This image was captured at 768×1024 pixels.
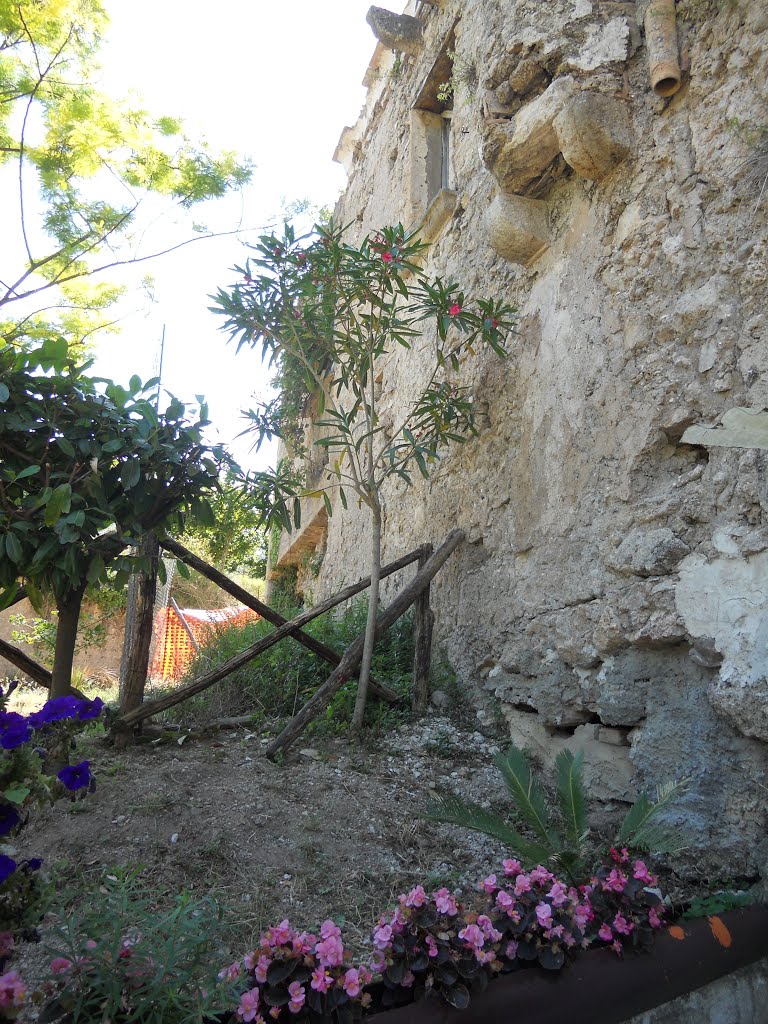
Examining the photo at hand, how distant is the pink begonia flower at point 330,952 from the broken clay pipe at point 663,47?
3.34m

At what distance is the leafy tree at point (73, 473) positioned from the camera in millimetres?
2715


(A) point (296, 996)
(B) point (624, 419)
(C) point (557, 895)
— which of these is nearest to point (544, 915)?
(C) point (557, 895)

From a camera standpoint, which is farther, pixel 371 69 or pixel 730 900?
pixel 371 69

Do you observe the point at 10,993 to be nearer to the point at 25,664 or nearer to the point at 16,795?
the point at 16,795

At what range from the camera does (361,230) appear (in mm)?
7742

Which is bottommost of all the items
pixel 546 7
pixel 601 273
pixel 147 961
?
pixel 147 961

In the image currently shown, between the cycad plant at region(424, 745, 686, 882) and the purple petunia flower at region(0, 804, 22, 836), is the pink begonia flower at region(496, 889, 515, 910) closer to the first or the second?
the cycad plant at region(424, 745, 686, 882)

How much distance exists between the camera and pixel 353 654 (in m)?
3.88

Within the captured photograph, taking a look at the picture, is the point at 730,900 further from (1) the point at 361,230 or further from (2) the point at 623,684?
(1) the point at 361,230

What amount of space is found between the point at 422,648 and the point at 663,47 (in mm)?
3106

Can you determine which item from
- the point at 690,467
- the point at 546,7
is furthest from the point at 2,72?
the point at 690,467

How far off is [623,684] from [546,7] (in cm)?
317

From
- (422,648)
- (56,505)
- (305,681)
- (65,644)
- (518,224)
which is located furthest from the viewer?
(305,681)

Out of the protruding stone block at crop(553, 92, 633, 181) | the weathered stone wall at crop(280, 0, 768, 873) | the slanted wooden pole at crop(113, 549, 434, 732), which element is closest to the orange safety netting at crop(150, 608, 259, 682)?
the slanted wooden pole at crop(113, 549, 434, 732)
